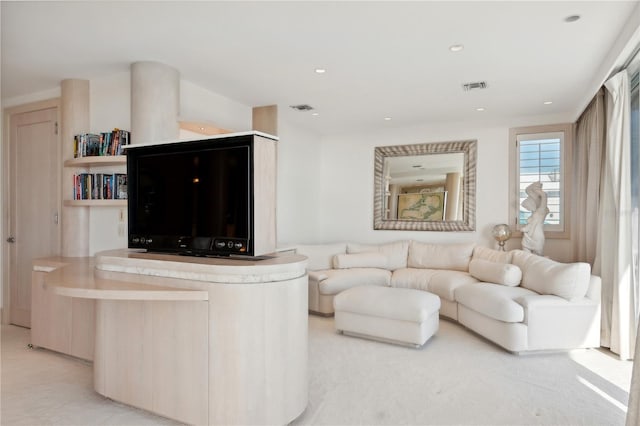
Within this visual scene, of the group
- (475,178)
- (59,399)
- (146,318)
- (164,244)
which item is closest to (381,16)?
(164,244)

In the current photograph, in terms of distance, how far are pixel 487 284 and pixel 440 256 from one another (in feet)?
4.16

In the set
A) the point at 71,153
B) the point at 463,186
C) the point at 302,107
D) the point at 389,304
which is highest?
the point at 302,107

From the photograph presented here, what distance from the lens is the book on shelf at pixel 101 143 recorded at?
352 cm

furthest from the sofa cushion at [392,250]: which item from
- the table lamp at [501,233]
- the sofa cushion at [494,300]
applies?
the sofa cushion at [494,300]

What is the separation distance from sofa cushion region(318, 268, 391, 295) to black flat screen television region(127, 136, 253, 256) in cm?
261

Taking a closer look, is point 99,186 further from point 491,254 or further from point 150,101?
point 491,254

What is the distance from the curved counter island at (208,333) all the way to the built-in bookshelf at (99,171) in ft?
4.11

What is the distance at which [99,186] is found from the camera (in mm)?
3625

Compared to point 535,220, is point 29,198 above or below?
above

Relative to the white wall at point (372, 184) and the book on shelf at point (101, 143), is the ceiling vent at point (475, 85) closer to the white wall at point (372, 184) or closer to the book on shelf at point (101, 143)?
the white wall at point (372, 184)

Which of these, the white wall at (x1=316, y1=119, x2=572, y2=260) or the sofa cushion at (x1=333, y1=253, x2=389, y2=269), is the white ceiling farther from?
the sofa cushion at (x1=333, y1=253, x2=389, y2=269)

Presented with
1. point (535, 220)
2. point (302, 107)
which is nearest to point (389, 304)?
point (535, 220)

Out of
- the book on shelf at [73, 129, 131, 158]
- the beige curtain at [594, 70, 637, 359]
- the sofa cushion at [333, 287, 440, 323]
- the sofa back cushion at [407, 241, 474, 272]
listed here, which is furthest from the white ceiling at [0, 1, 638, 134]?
the sofa cushion at [333, 287, 440, 323]

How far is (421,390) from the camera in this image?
277cm
